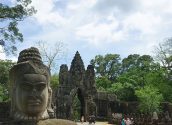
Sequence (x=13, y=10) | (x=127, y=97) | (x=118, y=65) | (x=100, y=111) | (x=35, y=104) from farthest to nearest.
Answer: (x=118, y=65) < (x=127, y=97) < (x=100, y=111) < (x=13, y=10) < (x=35, y=104)

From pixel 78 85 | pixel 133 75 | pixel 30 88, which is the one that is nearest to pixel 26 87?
pixel 30 88

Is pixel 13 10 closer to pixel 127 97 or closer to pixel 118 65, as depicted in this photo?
pixel 127 97

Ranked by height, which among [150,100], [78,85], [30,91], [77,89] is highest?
[78,85]

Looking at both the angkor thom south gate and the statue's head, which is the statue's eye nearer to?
the statue's head

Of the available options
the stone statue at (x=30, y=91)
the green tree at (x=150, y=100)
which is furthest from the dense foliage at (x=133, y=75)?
the stone statue at (x=30, y=91)

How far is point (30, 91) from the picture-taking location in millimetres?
5023

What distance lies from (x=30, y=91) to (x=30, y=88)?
0.13 ft

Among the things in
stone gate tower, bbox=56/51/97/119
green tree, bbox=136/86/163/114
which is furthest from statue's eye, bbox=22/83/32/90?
green tree, bbox=136/86/163/114

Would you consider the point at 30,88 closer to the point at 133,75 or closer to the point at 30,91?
the point at 30,91

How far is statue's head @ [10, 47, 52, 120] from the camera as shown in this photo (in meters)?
5.00

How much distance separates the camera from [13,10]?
26.8 metres

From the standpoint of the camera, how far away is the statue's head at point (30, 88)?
500 cm

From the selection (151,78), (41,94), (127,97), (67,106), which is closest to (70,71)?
(67,106)

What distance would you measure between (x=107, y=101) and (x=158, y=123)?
49.8ft
